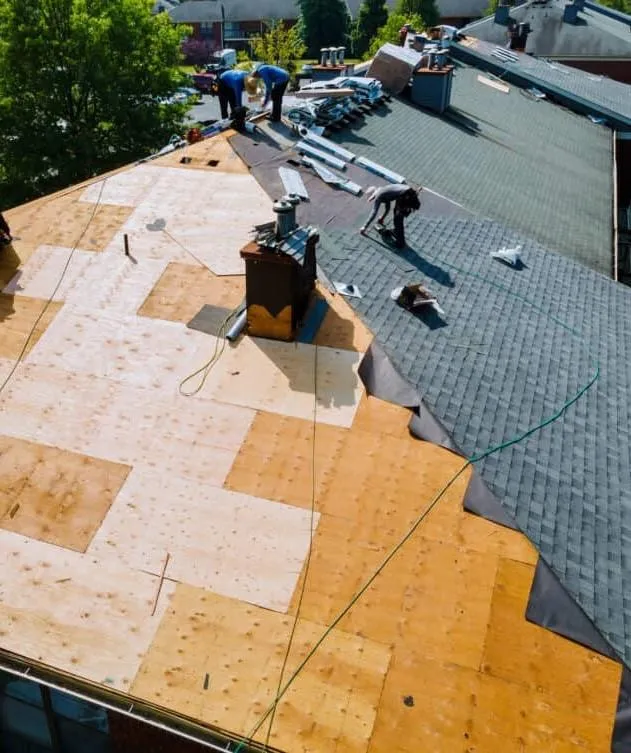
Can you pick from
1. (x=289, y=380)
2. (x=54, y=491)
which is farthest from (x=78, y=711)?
(x=289, y=380)

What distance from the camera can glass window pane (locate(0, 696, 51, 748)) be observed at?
30.6 ft

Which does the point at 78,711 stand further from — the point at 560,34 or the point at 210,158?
the point at 560,34

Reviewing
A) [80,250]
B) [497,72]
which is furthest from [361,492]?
[497,72]

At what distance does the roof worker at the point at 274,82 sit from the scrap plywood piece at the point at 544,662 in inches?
627

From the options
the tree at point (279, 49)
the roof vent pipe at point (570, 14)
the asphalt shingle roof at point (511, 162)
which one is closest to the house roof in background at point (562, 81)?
the asphalt shingle roof at point (511, 162)

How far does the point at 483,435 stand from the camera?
9703mm

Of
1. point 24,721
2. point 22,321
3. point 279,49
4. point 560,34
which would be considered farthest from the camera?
point 279,49

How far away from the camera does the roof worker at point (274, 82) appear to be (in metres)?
18.5

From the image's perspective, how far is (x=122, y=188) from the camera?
1584 cm

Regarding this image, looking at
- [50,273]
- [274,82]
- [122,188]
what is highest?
[274,82]

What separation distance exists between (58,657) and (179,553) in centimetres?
178

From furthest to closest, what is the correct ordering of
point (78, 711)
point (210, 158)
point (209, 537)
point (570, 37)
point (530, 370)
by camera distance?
point (570, 37), point (210, 158), point (530, 370), point (78, 711), point (209, 537)

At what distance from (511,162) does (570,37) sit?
32.5 m

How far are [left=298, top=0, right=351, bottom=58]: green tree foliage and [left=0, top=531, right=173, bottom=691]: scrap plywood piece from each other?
78033mm
